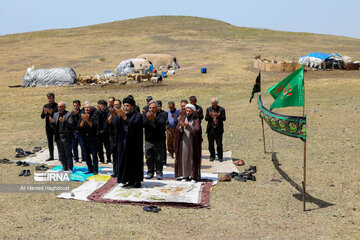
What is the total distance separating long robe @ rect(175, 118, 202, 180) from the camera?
9.60 meters

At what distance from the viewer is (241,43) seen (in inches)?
2753

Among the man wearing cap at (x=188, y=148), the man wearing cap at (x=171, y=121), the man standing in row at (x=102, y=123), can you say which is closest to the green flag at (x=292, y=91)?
the man wearing cap at (x=188, y=148)

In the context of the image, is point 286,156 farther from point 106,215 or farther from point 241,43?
point 241,43

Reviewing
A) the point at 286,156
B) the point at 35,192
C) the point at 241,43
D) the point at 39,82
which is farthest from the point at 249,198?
the point at 241,43

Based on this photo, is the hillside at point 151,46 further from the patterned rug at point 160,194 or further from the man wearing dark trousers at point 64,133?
the patterned rug at point 160,194

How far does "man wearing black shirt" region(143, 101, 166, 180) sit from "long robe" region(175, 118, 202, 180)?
0.46 meters

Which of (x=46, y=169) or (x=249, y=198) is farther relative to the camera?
(x=46, y=169)

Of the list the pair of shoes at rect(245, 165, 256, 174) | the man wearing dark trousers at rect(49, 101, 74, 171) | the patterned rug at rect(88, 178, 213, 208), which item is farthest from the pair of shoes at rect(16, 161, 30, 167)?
the pair of shoes at rect(245, 165, 256, 174)

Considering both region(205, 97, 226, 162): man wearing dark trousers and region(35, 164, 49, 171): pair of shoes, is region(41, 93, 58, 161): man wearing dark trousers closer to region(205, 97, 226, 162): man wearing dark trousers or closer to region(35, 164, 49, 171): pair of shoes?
region(35, 164, 49, 171): pair of shoes

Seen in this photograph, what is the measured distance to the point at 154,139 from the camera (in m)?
9.84

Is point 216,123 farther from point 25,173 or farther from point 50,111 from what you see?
point 25,173

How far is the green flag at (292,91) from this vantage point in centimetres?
845

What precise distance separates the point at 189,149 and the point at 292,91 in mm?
2842

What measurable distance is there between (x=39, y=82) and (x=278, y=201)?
30.4 m
